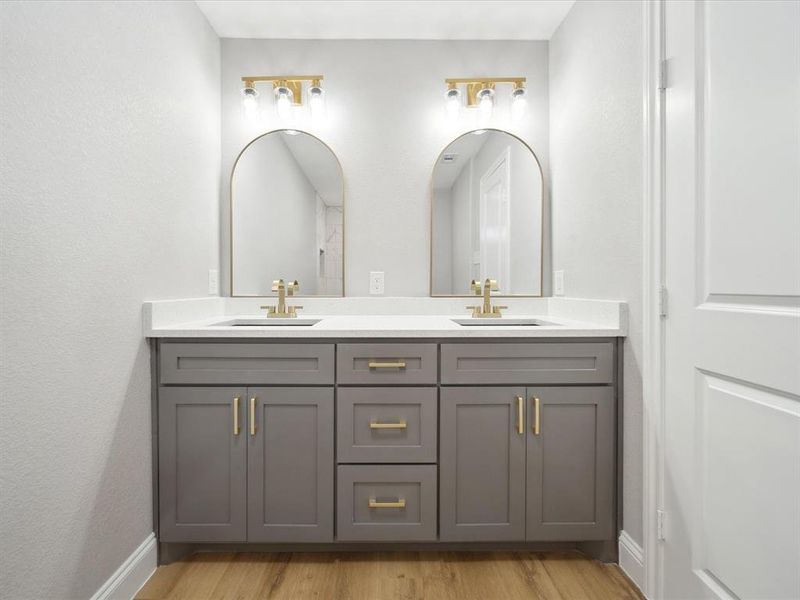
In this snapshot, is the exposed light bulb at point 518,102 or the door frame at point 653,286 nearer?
the door frame at point 653,286

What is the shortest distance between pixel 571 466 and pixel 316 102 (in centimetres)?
202

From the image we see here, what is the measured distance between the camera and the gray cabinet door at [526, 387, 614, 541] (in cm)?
160

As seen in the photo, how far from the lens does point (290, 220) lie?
2.26 metres

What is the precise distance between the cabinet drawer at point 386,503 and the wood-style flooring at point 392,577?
12cm

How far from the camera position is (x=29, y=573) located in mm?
1078

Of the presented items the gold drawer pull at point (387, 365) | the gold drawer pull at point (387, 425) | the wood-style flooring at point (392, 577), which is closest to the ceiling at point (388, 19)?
the gold drawer pull at point (387, 365)

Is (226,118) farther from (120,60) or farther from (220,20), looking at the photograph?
(120,60)

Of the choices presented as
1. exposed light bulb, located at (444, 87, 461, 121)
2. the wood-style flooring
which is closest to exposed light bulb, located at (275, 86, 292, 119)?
exposed light bulb, located at (444, 87, 461, 121)

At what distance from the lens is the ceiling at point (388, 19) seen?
1986mm

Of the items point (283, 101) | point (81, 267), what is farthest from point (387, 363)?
point (283, 101)

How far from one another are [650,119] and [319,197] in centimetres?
148

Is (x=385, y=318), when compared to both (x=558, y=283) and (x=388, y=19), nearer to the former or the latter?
(x=558, y=283)

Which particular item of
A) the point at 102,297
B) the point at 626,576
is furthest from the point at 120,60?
the point at 626,576

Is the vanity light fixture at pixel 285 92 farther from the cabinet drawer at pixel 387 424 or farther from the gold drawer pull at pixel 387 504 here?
the gold drawer pull at pixel 387 504
